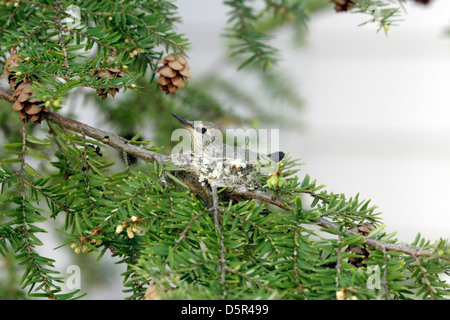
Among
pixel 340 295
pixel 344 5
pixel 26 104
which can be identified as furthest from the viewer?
pixel 344 5

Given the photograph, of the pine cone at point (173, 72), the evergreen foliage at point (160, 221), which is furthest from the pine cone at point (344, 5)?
the pine cone at point (173, 72)

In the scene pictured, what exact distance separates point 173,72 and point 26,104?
0.54 feet

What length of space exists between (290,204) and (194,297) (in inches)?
6.0

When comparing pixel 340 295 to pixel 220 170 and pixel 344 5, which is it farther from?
pixel 344 5

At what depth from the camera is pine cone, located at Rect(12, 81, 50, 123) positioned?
1.48 ft

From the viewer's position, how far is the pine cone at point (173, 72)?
0.54 meters

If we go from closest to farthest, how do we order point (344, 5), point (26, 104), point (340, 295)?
point (340, 295), point (26, 104), point (344, 5)

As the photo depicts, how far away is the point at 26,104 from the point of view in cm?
46

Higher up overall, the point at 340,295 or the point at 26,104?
the point at 26,104

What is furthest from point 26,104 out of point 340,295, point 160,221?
point 340,295

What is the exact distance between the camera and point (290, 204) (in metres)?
0.44

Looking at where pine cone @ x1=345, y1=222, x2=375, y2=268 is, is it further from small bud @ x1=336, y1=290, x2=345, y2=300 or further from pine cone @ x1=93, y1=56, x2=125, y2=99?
pine cone @ x1=93, y1=56, x2=125, y2=99

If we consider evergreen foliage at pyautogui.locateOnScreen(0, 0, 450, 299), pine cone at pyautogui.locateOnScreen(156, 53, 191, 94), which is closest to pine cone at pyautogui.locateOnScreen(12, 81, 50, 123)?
evergreen foliage at pyautogui.locateOnScreen(0, 0, 450, 299)
